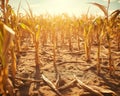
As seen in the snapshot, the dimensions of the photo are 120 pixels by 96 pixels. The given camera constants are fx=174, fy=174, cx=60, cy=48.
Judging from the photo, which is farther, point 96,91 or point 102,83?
point 102,83

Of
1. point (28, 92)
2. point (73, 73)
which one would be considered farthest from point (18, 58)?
point (28, 92)

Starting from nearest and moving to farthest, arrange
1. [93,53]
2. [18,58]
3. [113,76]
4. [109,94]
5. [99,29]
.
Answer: [109,94] < [113,76] < [99,29] < [18,58] < [93,53]

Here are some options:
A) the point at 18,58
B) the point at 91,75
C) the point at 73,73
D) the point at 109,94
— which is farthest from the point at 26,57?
the point at 109,94

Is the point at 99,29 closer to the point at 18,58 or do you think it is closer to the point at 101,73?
the point at 101,73

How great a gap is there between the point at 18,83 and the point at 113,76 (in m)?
1.36

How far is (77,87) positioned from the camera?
220 centimetres

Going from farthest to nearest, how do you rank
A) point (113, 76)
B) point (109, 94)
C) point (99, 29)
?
point (99, 29), point (113, 76), point (109, 94)

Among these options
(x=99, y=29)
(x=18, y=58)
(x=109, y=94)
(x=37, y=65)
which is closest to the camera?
(x=109, y=94)

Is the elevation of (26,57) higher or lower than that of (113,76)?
higher

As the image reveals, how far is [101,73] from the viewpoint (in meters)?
2.67

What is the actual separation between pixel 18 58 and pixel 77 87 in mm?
1630

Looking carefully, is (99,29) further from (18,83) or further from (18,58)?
(18,58)

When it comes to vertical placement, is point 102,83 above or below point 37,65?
below

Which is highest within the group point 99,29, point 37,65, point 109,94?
point 99,29
